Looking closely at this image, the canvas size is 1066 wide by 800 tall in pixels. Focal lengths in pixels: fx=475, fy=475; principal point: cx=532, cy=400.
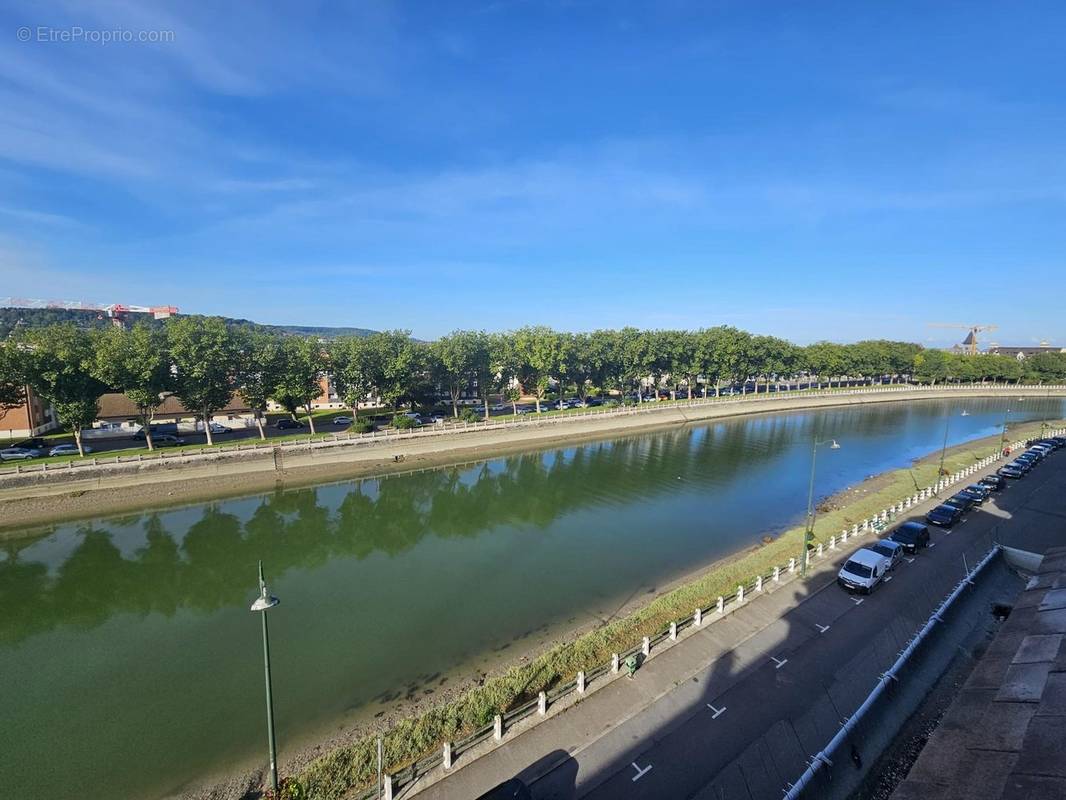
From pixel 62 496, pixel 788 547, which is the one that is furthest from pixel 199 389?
pixel 788 547


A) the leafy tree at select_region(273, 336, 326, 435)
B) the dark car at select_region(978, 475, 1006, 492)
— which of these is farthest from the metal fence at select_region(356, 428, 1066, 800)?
the leafy tree at select_region(273, 336, 326, 435)

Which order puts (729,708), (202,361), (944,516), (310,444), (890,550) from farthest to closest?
(310,444), (202,361), (944,516), (890,550), (729,708)

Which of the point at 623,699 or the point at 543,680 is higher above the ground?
the point at 623,699

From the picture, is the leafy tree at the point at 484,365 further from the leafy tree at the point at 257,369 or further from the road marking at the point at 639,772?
the road marking at the point at 639,772

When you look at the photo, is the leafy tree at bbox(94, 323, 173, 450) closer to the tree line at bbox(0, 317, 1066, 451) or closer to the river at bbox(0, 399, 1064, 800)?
the tree line at bbox(0, 317, 1066, 451)

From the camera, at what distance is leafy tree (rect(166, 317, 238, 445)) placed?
43.3 meters

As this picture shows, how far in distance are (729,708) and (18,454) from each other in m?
56.0

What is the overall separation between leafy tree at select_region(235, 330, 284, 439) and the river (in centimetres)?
1258

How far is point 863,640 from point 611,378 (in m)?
64.7

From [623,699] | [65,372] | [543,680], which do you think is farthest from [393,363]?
[623,699]

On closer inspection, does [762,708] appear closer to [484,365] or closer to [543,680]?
[543,680]

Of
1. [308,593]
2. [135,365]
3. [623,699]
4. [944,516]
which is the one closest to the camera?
[623,699]

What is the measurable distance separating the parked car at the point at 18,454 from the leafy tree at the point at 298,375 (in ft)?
62.2

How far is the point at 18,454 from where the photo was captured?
40.1 metres
